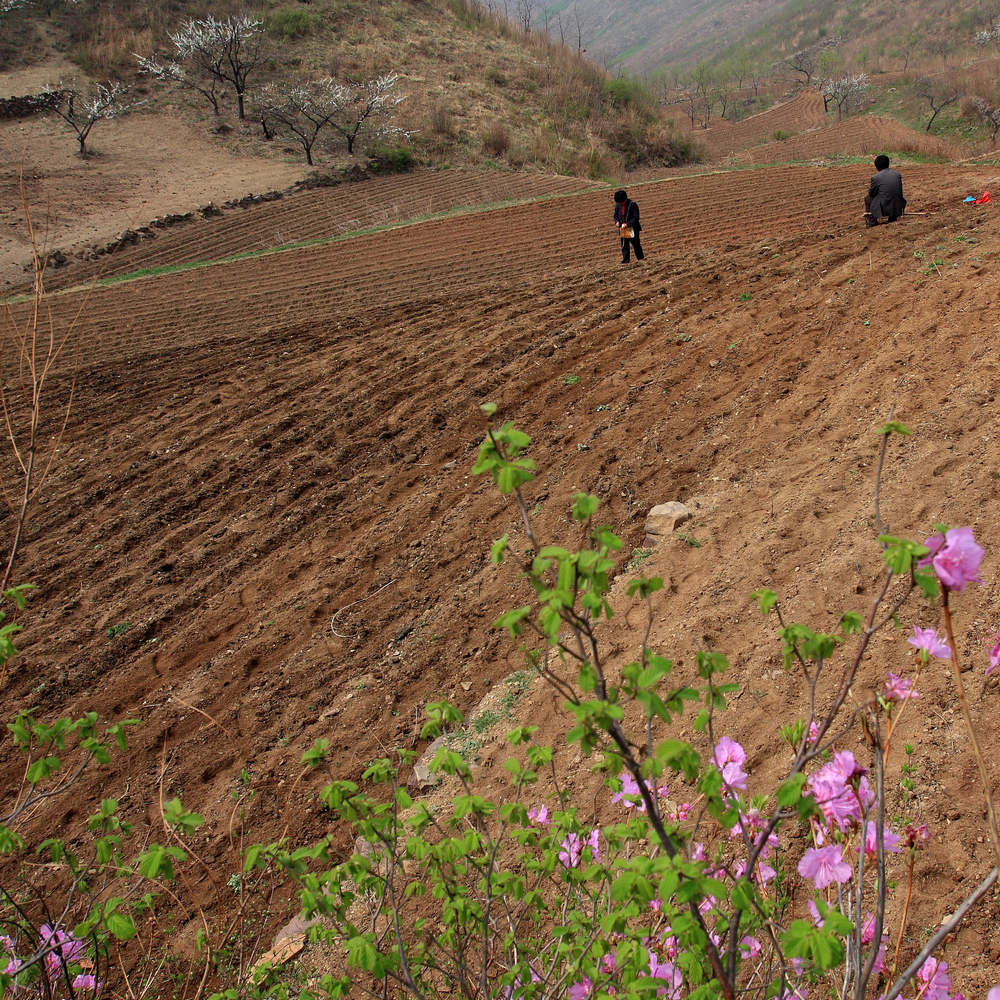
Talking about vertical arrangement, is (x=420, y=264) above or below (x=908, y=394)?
above

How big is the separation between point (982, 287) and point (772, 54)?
74183mm

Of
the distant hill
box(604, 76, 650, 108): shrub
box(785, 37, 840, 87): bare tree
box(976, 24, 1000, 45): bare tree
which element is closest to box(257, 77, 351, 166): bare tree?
box(604, 76, 650, 108): shrub

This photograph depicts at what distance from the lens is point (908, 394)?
15.4 ft

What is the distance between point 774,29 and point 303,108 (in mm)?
70238

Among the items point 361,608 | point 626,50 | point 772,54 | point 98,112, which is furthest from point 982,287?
point 626,50

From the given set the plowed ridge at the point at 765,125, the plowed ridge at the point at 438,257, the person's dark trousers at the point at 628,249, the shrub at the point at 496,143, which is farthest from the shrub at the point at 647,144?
the person's dark trousers at the point at 628,249

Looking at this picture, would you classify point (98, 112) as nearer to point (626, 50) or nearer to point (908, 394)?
point (908, 394)

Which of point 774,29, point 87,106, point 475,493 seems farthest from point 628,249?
point 774,29

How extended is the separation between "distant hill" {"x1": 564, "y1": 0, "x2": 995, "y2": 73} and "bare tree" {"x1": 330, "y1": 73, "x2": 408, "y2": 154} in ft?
118

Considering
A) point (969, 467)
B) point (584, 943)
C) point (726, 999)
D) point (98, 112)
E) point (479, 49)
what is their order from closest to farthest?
point (726, 999), point (584, 943), point (969, 467), point (98, 112), point (479, 49)

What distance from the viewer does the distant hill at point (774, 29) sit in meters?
48.1

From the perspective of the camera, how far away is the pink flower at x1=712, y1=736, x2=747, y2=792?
4.98ft

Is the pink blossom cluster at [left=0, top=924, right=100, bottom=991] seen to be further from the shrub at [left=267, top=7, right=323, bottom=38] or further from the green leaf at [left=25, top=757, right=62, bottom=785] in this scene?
the shrub at [left=267, top=7, right=323, bottom=38]

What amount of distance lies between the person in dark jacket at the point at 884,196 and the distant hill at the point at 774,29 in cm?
4585
